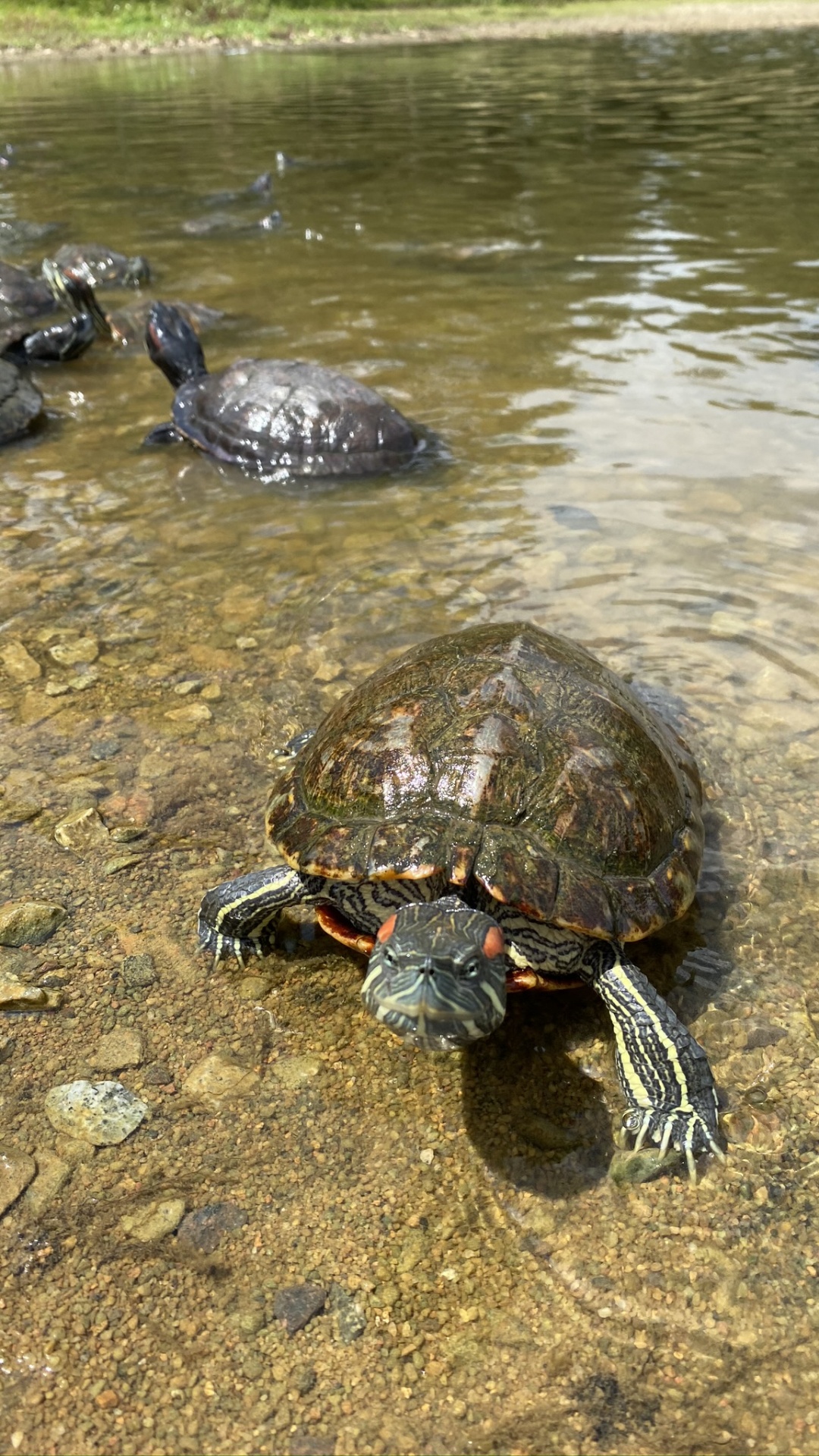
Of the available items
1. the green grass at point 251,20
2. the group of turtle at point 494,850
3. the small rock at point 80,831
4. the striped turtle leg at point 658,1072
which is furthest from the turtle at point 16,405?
the green grass at point 251,20

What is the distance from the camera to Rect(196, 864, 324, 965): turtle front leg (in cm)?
375

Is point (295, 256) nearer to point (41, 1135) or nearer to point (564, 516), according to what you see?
point (564, 516)

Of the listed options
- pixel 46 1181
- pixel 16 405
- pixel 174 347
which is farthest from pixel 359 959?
pixel 174 347

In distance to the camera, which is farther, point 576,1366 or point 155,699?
point 155,699

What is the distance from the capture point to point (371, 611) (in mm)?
6102

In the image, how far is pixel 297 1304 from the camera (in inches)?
106

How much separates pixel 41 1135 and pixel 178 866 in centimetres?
134

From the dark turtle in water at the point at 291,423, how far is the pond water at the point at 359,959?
11.6 inches

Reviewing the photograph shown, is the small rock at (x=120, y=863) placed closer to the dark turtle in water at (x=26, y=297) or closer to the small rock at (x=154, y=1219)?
the small rock at (x=154, y=1219)

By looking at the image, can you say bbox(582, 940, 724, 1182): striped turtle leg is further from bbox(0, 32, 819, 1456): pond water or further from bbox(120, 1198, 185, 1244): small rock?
bbox(120, 1198, 185, 1244): small rock

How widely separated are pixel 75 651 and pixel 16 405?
3.96 meters

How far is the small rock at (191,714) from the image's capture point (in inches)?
203

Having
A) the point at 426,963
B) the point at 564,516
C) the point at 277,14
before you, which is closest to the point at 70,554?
the point at 564,516

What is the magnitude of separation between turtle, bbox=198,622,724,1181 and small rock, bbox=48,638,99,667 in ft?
6.79
